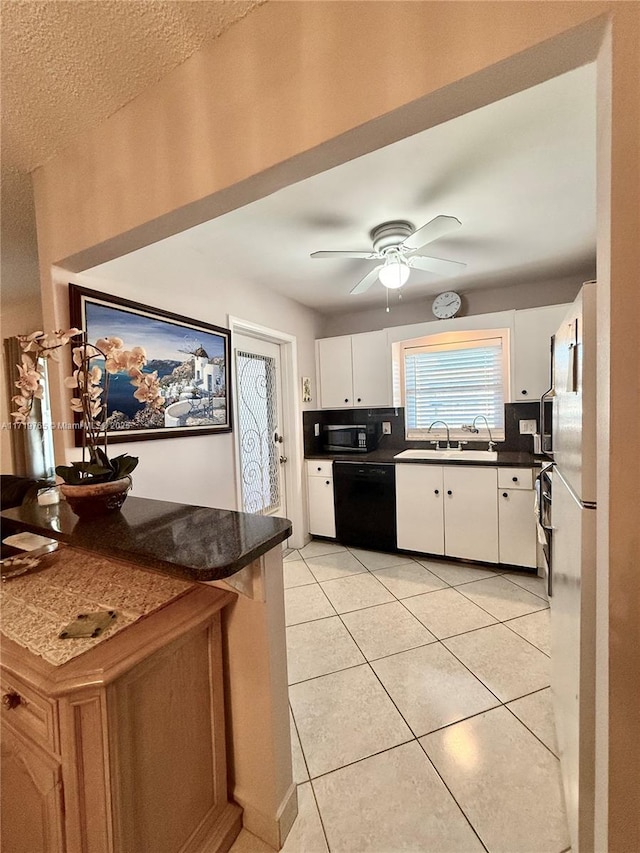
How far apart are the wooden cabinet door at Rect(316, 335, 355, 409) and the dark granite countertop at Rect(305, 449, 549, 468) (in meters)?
0.57

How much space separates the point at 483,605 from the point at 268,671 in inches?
74.1

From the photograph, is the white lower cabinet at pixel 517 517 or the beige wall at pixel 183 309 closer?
the beige wall at pixel 183 309

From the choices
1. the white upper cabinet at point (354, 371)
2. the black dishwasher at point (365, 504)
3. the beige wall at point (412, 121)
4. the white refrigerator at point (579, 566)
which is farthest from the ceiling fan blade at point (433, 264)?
the black dishwasher at point (365, 504)

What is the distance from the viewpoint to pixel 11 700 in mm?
875

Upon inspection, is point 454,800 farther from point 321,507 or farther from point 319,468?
point 319,468

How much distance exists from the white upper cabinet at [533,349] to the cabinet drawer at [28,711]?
3.30m

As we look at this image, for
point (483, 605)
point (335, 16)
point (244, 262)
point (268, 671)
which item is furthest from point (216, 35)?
point (483, 605)

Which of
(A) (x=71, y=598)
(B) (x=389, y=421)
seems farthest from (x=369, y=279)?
(A) (x=71, y=598)

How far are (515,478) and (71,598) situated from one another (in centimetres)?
282

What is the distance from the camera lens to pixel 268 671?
1035 mm

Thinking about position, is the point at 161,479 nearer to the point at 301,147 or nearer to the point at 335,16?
the point at 301,147

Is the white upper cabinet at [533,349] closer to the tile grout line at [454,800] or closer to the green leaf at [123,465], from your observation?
the tile grout line at [454,800]

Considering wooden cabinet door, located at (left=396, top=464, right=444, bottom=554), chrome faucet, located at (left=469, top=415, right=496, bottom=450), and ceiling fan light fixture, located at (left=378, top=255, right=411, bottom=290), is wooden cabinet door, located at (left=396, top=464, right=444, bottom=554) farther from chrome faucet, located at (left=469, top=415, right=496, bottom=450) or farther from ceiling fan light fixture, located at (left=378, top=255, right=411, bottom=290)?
ceiling fan light fixture, located at (left=378, top=255, right=411, bottom=290)

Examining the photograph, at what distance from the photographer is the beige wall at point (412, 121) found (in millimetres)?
631
